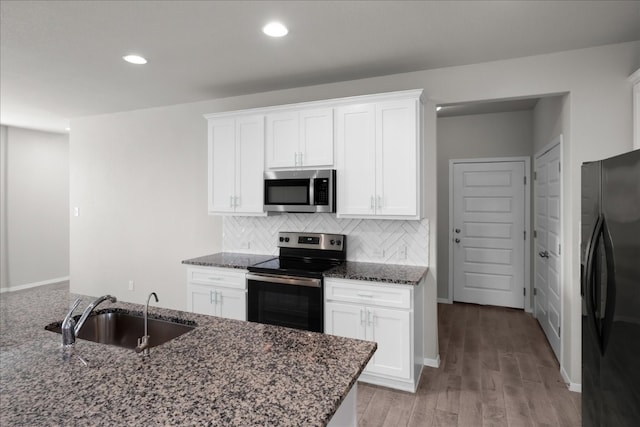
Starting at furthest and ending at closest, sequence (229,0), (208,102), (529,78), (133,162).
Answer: (133,162), (208,102), (529,78), (229,0)

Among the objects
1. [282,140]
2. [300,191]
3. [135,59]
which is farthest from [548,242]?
[135,59]

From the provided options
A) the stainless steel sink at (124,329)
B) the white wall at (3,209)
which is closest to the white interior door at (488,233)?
the stainless steel sink at (124,329)

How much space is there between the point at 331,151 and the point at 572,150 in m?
1.84

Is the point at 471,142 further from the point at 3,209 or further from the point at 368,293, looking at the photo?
the point at 3,209

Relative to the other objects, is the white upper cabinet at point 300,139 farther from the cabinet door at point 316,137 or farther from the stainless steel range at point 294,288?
the stainless steel range at point 294,288

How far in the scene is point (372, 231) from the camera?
11.3ft

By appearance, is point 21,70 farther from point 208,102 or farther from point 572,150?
point 572,150

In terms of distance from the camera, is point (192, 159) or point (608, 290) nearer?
point (608, 290)

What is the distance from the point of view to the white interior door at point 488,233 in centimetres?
495

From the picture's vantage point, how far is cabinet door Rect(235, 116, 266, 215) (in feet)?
11.7

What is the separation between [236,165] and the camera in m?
3.67

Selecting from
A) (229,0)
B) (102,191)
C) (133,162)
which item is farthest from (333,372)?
(102,191)

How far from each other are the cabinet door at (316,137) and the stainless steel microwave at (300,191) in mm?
100

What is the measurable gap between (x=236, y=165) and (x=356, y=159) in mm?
1228
